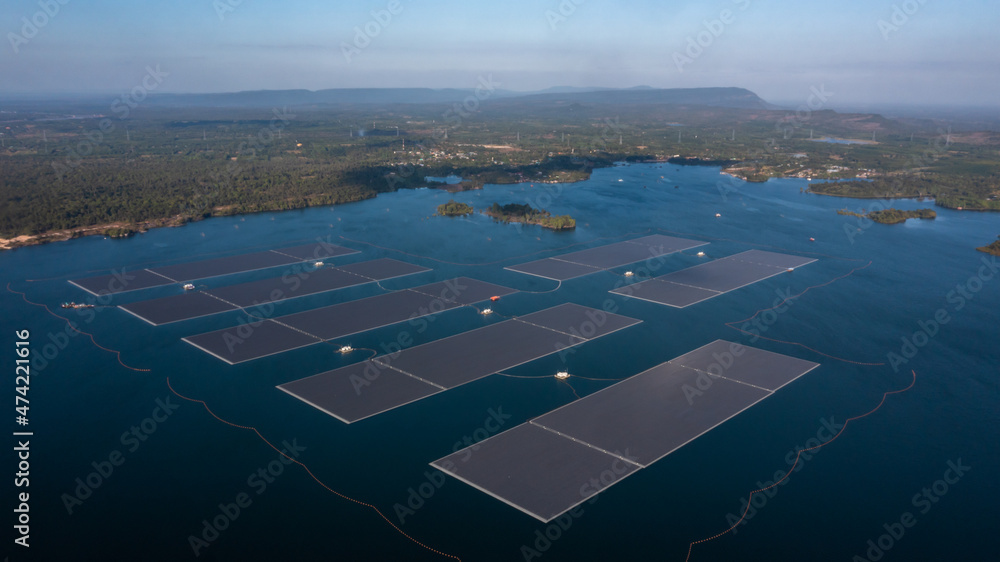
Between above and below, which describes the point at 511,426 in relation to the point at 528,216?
below

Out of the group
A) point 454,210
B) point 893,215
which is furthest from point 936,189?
point 454,210

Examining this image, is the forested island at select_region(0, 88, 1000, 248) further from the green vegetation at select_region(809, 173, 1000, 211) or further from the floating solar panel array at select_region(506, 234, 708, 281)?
the floating solar panel array at select_region(506, 234, 708, 281)

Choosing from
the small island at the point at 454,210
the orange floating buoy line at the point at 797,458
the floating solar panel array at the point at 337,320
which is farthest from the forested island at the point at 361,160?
the orange floating buoy line at the point at 797,458

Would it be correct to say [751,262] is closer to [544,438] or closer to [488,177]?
[544,438]

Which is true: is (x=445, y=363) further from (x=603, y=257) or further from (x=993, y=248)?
(x=993, y=248)

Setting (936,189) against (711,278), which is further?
(936,189)

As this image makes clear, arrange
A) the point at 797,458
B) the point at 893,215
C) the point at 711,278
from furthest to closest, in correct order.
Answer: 1. the point at 893,215
2. the point at 711,278
3. the point at 797,458

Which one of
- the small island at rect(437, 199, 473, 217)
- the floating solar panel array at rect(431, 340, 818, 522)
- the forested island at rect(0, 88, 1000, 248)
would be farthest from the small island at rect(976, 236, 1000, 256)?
the small island at rect(437, 199, 473, 217)
